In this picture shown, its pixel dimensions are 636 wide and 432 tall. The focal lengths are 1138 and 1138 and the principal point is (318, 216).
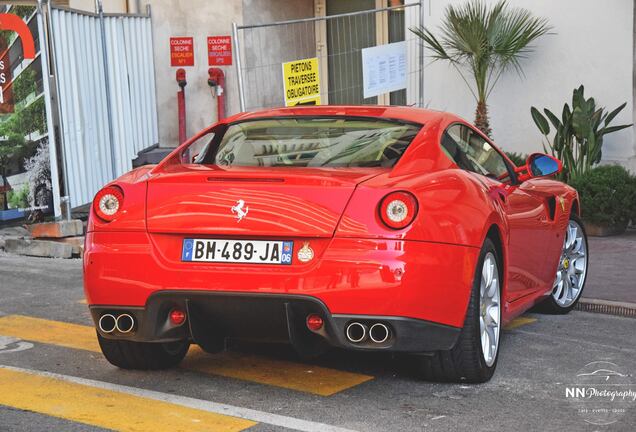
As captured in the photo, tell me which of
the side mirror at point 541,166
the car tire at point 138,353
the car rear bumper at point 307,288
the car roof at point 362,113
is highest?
the car roof at point 362,113

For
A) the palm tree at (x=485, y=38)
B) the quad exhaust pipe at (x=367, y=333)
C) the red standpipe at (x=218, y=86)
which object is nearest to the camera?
the quad exhaust pipe at (x=367, y=333)

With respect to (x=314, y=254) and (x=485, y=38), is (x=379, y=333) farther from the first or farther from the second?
(x=485, y=38)

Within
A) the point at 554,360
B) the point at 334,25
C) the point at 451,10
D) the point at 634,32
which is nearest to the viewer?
the point at 554,360

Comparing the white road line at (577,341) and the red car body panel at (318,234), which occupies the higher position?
the red car body panel at (318,234)

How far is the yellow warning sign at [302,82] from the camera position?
12.3 metres

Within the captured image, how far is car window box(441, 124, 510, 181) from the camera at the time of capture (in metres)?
6.08

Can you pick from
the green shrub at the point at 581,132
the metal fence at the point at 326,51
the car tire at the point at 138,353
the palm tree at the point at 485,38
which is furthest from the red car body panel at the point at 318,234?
the metal fence at the point at 326,51

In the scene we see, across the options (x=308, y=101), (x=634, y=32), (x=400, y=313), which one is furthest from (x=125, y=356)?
(x=634, y=32)

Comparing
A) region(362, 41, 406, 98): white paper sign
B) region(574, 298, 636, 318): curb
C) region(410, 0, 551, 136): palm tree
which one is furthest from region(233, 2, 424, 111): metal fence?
region(574, 298, 636, 318): curb

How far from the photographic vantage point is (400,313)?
16.6 ft

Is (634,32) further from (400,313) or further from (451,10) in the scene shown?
(400,313)

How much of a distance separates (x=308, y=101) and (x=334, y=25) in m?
3.92

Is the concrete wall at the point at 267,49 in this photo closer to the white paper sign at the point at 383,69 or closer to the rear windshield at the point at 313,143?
the white paper sign at the point at 383,69

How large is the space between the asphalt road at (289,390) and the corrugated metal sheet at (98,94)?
5.65 metres
